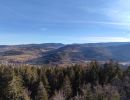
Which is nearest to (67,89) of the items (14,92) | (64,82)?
(64,82)

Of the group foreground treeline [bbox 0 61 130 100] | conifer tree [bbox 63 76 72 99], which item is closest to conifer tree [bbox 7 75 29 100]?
foreground treeline [bbox 0 61 130 100]

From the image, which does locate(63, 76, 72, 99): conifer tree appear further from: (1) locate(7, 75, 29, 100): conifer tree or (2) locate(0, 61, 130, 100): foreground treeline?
(1) locate(7, 75, 29, 100): conifer tree

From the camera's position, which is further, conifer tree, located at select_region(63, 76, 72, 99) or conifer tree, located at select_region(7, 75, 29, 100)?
conifer tree, located at select_region(63, 76, 72, 99)

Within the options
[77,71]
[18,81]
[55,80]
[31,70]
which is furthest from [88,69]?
[18,81]

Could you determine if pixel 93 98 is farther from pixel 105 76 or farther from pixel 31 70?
pixel 31 70

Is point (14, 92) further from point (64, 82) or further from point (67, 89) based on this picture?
point (64, 82)

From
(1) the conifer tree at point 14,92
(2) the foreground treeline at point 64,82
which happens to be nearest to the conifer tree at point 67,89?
(2) the foreground treeline at point 64,82

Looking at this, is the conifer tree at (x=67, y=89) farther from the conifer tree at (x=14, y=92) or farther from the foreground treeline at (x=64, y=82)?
the conifer tree at (x=14, y=92)

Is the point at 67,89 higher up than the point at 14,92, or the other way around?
the point at 14,92
